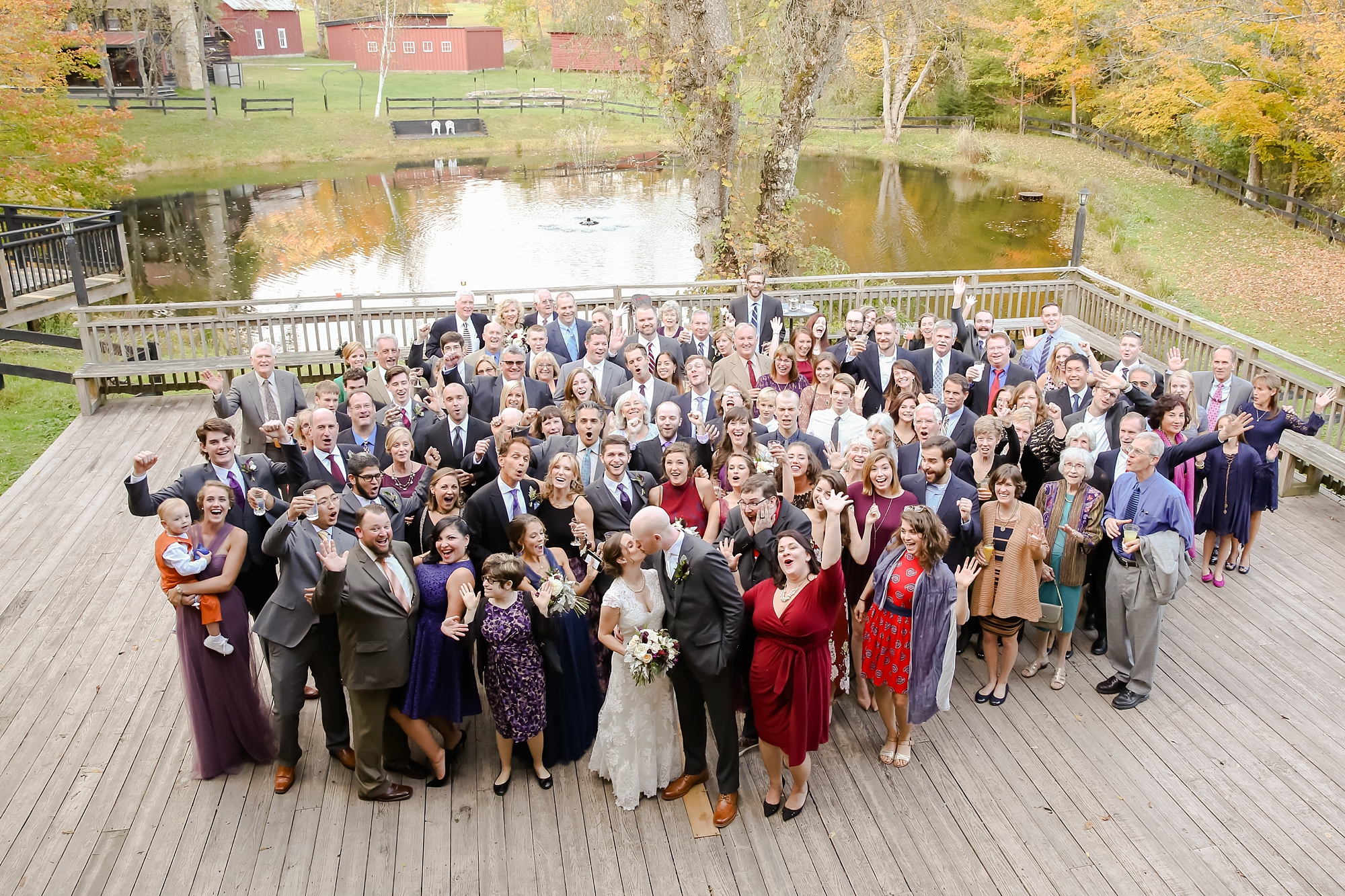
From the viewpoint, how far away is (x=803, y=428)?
7633mm

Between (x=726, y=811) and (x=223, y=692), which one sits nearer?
(x=726, y=811)

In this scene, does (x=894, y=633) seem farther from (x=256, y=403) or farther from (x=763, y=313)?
(x=763, y=313)

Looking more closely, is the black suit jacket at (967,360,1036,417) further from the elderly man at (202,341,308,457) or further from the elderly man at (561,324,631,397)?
the elderly man at (202,341,308,457)

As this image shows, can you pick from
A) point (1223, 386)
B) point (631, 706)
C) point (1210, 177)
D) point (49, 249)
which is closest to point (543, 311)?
point (631, 706)

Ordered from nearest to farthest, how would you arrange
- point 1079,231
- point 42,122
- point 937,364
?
point 937,364
point 1079,231
point 42,122

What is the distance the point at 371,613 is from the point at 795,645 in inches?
81.7

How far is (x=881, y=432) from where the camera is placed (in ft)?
20.1

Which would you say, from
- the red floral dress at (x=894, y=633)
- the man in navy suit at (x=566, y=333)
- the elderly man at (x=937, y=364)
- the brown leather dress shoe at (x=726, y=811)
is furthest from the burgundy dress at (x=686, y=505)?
the man in navy suit at (x=566, y=333)

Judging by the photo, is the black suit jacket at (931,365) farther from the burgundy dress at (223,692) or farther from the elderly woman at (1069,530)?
the burgundy dress at (223,692)

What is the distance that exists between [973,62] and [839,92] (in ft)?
99.5

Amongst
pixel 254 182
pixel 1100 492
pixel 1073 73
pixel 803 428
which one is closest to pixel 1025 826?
pixel 1100 492

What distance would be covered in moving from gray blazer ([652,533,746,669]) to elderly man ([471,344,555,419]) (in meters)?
3.06

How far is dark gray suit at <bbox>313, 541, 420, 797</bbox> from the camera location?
4.76 m

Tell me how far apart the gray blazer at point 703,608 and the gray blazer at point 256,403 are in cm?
403
